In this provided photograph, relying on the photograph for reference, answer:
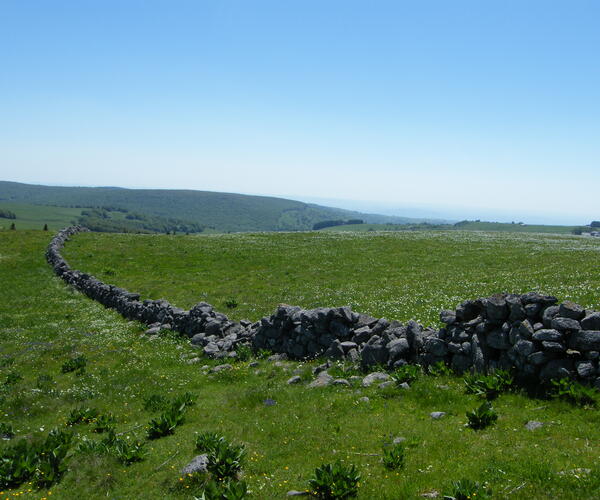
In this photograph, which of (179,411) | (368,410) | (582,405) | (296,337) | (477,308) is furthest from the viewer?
(296,337)

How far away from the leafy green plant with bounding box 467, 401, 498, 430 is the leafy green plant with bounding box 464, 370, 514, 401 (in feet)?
4.60

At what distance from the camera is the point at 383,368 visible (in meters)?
15.0

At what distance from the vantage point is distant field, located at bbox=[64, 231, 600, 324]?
26981mm

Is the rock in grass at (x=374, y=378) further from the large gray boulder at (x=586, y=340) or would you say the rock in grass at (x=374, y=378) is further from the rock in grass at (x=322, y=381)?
the large gray boulder at (x=586, y=340)

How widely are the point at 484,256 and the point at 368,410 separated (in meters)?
37.6

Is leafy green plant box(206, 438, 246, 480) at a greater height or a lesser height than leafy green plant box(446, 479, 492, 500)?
lesser

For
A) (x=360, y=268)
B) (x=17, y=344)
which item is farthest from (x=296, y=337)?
(x=360, y=268)

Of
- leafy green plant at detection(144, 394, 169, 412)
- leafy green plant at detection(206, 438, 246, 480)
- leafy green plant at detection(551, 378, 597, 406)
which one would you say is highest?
leafy green plant at detection(551, 378, 597, 406)

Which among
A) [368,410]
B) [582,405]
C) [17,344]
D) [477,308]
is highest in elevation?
[477,308]

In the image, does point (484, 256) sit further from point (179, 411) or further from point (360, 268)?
point (179, 411)

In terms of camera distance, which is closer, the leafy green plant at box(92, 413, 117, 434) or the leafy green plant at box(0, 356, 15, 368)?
the leafy green plant at box(92, 413, 117, 434)

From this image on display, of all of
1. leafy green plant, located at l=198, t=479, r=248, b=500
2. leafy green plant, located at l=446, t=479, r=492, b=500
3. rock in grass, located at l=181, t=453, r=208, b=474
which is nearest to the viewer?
leafy green plant, located at l=446, t=479, r=492, b=500

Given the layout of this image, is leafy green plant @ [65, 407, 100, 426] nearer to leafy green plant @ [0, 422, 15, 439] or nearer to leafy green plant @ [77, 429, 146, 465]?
leafy green plant @ [0, 422, 15, 439]

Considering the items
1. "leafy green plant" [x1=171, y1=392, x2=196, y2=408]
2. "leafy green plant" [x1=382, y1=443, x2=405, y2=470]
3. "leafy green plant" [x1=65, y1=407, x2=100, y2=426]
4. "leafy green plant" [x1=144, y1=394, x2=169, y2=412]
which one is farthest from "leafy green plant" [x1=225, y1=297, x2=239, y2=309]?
"leafy green plant" [x1=382, y1=443, x2=405, y2=470]
